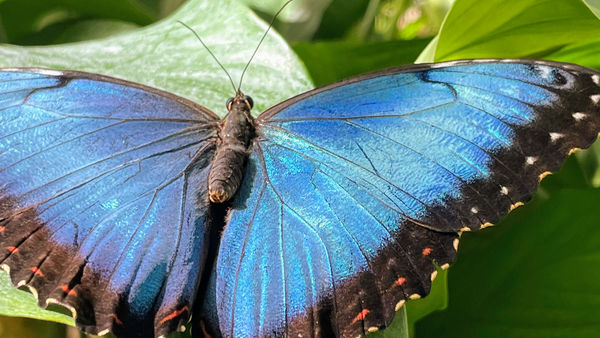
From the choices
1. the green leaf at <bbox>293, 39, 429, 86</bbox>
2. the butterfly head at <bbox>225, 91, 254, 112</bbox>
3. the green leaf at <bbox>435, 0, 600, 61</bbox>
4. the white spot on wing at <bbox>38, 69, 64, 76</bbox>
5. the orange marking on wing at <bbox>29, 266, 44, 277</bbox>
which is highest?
the green leaf at <bbox>293, 39, 429, 86</bbox>

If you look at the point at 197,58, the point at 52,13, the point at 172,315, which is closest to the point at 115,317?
the point at 172,315

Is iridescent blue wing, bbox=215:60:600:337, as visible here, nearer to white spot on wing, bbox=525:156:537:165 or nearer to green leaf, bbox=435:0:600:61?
white spot on wing, bbox=525:156:537:165

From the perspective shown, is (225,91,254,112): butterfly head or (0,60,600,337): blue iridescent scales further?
(225,91,254,112): butterfly head

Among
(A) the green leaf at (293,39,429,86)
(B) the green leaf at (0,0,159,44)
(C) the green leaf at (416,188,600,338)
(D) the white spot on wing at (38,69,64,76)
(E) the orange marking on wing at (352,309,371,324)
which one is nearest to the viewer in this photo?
(E) the orange marking on wing at (352,309,371,324)

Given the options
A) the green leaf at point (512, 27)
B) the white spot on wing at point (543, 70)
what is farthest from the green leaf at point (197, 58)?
the white spot on wing at point (543, 70)

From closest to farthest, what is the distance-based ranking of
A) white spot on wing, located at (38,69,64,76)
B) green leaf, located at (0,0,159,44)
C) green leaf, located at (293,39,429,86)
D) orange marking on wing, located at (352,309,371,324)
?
orange marking on wing, located at (352,309,371,324), white spot on wing, located at (38,69,64,76), green leaf, located at (293,39,429,86), green leaf, located at (0,0,159,44)

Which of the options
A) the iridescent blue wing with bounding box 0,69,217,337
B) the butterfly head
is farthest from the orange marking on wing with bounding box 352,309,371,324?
the butterfly head

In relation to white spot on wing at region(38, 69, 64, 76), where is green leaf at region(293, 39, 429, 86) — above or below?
above
